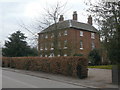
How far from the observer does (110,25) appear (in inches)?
539

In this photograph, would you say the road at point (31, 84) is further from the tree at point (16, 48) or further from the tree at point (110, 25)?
the tree at point (16, 48)

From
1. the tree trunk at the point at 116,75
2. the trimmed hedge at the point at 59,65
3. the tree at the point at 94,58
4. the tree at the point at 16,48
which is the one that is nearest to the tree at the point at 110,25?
the tree trunk at the point at 116,75

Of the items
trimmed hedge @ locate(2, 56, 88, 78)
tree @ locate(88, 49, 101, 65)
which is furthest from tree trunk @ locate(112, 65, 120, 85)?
tree @ locate(88, 49, 101, 65)

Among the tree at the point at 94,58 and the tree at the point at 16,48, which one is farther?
the tree at the point at 16,48

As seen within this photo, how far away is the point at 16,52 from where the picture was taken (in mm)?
50688

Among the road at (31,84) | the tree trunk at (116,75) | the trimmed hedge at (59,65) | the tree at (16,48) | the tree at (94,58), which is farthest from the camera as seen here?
the tree at (16,48)

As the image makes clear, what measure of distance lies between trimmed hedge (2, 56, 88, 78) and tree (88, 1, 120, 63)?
4643mm

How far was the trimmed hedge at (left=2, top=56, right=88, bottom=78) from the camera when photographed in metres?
18.1

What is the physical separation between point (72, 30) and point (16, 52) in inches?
573

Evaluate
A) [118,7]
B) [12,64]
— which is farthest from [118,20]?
[12,64]

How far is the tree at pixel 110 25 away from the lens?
513 inches

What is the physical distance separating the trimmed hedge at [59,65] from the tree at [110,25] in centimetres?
464

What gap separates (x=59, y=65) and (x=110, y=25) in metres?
8.37

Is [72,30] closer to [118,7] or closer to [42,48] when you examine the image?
[42,48]
